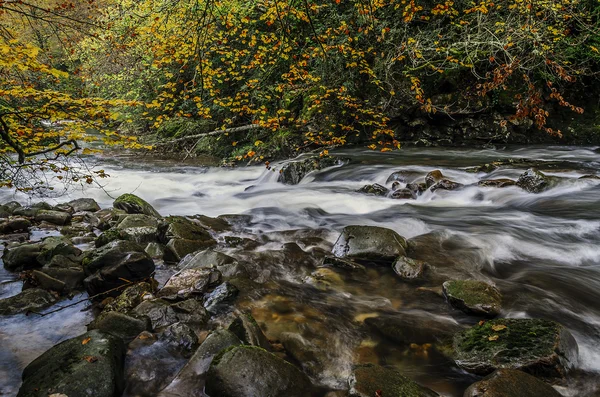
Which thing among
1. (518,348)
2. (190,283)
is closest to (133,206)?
(190,283)

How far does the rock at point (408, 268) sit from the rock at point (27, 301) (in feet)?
12.3

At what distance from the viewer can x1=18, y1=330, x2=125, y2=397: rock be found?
2.38 meters

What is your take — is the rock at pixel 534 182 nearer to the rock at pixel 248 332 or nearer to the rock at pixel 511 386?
the rock at pixel 511 386

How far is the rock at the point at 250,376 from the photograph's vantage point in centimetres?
247

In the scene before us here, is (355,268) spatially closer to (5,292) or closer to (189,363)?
(189,363)

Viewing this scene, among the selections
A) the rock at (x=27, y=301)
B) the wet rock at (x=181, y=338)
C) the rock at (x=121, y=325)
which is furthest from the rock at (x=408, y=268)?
the rock at (x=27, y=301)

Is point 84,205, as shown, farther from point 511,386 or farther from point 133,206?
point 511,386

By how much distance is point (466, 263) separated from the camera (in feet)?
15.9

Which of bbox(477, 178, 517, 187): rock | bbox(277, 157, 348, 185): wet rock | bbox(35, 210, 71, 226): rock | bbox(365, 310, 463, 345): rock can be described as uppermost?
bbox(35, 210, 71, 226): rock

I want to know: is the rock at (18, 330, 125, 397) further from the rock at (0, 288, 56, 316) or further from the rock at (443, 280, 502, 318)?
the rock at (443, 280, 502, 318)

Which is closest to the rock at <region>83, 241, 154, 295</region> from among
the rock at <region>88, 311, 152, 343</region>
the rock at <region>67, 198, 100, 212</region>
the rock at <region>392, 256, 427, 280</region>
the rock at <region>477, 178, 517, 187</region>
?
the rock at <region>88, 311, 152, 343</region>

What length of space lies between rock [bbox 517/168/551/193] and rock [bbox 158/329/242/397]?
6260 mm

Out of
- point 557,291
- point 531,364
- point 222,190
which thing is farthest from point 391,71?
point 531,364

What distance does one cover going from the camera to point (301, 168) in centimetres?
939
